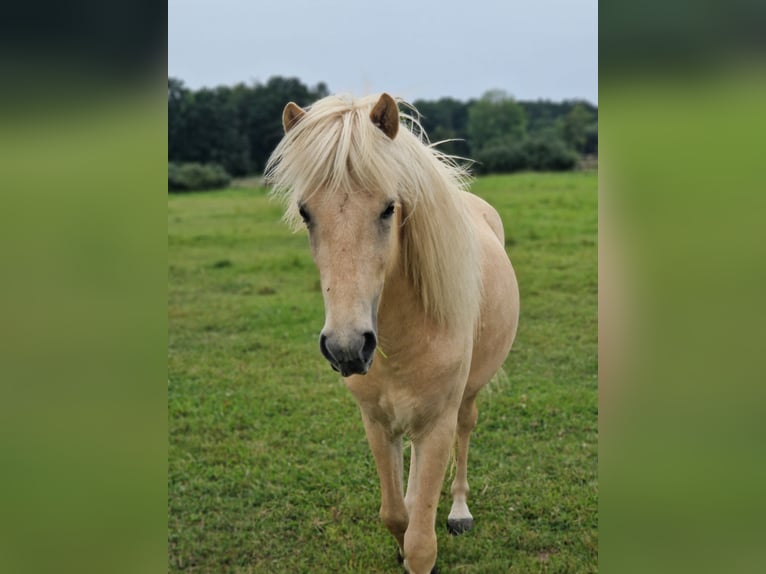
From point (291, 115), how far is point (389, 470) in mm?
1664

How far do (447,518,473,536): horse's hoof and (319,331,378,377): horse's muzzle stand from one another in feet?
7.00

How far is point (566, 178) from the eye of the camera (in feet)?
53.9

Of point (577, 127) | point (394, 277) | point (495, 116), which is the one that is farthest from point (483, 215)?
point (495, 116)

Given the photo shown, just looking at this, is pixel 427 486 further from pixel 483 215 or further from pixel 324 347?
pixel 483 215

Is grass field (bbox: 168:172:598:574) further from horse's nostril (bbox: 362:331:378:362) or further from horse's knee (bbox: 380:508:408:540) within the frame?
horse's nostril (bbox: 362:331:378:362)

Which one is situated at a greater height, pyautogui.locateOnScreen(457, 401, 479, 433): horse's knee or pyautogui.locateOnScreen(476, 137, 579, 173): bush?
pyautogui.locateOnScreen(476, 137, 579, 173): bush

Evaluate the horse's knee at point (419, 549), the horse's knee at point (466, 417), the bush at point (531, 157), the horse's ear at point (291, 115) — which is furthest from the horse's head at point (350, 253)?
the bush at point (531, 157)

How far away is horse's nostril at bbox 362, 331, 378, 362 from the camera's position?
5.83 ft

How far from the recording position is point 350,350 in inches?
68.9

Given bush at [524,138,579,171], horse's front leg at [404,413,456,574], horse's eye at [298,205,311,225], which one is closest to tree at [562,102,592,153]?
bush at [524,138,579,171]

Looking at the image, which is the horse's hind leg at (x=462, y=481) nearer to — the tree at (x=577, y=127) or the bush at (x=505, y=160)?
the bush at (x=505, y=160)

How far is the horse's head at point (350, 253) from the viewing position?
1762 mm
